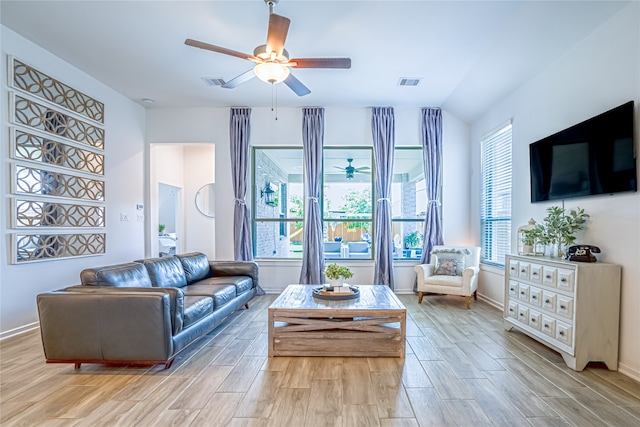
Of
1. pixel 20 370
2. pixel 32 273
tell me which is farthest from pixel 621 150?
pixel 32 273

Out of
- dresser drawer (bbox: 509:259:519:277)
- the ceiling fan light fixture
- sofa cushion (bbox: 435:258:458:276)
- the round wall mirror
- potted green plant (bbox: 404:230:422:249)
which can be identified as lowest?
sofa cushion (bbox: 435:258:458:276)

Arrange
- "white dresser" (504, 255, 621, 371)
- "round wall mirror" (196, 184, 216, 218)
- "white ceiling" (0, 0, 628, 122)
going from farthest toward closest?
"round wall mirror" (196, 184, 216, 218) → "white ceiling" (0, 0, 628, 122) → "white dresser" (504, 255, 621, 371)

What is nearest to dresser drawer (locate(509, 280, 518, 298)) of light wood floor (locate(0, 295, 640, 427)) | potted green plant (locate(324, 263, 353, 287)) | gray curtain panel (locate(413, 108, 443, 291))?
light wood floor (locate(0, 295, 640, 427))

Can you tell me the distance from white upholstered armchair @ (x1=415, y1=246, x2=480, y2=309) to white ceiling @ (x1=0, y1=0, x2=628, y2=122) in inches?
92.1

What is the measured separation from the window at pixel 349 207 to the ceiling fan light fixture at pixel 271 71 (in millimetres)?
2862

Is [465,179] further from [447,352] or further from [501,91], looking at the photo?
[447,352]

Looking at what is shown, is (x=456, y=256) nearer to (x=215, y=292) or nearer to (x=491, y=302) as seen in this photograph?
(x=491, y=302)

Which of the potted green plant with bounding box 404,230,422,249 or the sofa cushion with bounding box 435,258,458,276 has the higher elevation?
the potted green plant with bounding box 404,230,422,249

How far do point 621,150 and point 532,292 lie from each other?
4.76 feet

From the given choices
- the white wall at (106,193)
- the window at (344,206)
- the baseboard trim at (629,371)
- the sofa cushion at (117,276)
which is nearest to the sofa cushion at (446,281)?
the window at (344,206)

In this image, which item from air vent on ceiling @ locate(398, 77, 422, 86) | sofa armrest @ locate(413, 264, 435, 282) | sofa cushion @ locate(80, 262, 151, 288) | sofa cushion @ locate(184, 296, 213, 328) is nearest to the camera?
sofa cushion @ locate(80, 262, 151, 288)

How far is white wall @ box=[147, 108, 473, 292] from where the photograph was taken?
570 cm

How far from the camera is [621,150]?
8.56 feet

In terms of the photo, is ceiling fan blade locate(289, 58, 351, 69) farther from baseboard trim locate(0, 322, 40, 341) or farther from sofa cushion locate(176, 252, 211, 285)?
baseboard trim locate(0, 322, 40, 341)
